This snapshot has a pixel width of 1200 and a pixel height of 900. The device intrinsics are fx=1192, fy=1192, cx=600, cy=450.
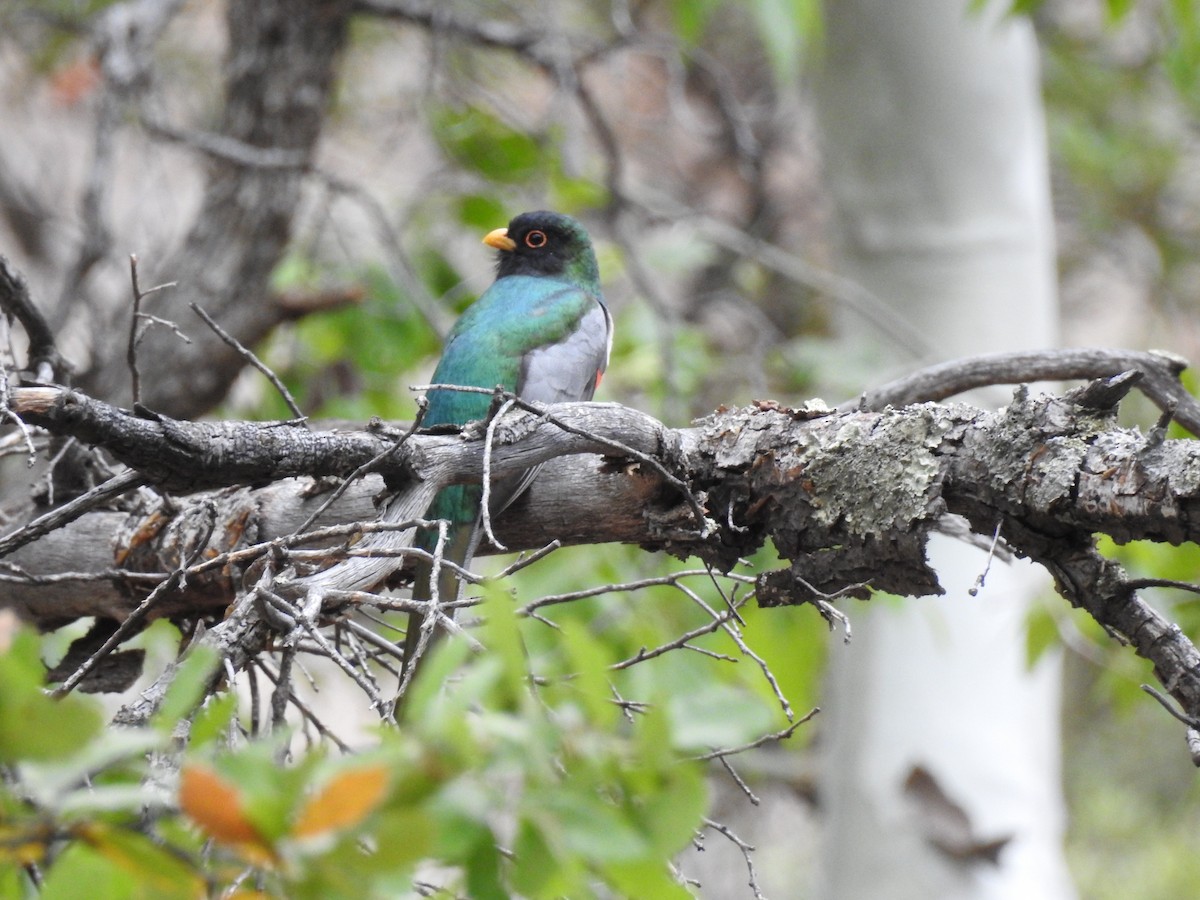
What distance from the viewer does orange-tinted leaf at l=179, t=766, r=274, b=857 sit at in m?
0.79

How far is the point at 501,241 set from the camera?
4.23m

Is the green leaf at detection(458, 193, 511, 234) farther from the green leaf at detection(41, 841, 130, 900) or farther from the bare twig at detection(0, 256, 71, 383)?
the green leaf at detection(41, 841, 130, 900)

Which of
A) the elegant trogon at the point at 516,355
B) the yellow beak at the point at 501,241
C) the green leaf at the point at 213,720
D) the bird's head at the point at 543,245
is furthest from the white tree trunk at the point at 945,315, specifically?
the green leaf at the point at 213,720

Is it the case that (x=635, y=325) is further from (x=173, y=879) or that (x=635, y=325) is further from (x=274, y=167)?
(x=173, y=879)

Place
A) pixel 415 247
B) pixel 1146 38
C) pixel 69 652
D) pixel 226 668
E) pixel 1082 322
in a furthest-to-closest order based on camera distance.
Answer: pixel 1082 322
pixel 1146 38
pixel 415 247
pixel 69 652
pixel 226 668

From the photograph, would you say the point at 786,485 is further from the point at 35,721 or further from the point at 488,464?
the point at 35,721

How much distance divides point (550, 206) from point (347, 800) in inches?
206

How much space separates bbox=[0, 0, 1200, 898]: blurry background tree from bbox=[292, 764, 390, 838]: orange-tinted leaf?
0.44 meters

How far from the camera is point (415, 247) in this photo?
18.9 feet

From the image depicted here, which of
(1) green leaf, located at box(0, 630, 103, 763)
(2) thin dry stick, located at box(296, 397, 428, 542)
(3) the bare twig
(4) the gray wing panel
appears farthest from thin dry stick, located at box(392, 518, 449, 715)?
(4) the gray wing panel

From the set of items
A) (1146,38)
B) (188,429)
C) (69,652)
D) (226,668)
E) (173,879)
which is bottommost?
(69,652)

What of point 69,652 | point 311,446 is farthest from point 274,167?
point 311,446

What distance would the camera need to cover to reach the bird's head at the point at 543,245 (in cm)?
421

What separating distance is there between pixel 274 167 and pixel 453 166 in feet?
5.58
